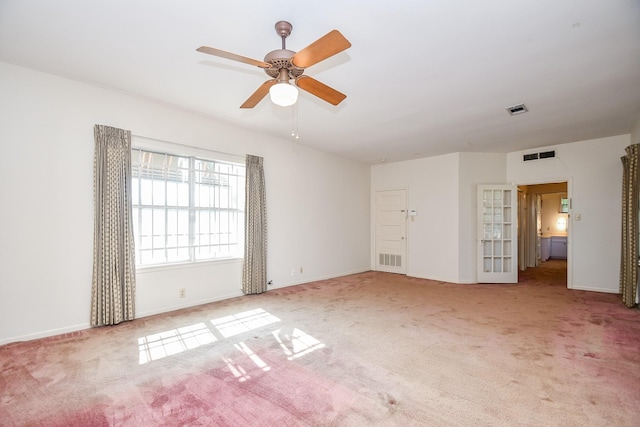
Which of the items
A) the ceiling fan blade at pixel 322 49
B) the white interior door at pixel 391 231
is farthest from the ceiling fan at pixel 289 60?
the white interior door at pixel 391 231

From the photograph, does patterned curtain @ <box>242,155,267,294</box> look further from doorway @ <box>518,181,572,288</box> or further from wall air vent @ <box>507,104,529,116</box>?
doorway @ <box>518,181,572,288</box>

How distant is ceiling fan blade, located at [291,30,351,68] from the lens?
1.77 m

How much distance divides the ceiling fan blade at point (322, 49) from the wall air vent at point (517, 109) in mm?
3146

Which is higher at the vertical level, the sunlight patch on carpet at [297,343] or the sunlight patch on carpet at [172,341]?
the sunlight patch on carpet at [172,341]

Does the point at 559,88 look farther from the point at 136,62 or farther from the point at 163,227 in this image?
the point at 163,227

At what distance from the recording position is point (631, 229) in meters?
4.32

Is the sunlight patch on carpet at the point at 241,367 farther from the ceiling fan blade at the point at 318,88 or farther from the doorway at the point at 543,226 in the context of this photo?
the doorway at the point at 543,226

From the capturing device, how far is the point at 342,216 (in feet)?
22.5

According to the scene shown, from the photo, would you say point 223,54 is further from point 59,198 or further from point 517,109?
point 517,109

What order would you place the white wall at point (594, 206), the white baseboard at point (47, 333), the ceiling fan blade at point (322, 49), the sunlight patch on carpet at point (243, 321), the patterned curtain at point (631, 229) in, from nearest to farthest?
the ceiling fan blade at point (322, 49) → the white baseboard at point (47, 333) → the sunlight patch on carpet at point (243, 321) → the patterned curtain at point (631, 229) → the white wall at point (594, 206)

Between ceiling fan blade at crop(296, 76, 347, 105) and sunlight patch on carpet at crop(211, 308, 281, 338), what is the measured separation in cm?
271

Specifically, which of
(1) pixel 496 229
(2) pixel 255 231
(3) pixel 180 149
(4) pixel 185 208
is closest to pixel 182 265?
(4) pixel 185 208

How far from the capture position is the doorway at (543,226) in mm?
7716

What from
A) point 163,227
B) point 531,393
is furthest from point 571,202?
point 163,227
